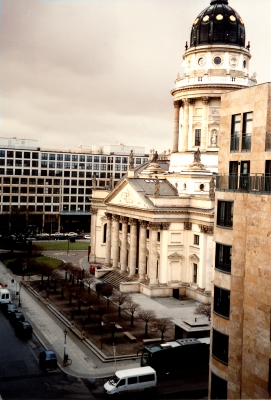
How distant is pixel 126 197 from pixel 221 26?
33.8m

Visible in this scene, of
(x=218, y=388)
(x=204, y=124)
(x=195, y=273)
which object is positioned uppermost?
(x=204, y=124)

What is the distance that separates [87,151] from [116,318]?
357 ft

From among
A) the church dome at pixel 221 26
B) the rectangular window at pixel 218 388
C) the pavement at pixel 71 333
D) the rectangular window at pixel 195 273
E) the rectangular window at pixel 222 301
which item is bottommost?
the pavement at pixel 71 333

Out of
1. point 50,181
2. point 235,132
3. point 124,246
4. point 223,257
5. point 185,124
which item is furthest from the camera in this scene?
point 50,181

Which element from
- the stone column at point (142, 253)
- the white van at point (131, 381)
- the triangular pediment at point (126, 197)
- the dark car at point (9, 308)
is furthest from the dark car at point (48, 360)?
the triangular pediment at point (126, 197)

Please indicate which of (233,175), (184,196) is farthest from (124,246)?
(233,175)

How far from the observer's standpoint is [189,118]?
3506 inches

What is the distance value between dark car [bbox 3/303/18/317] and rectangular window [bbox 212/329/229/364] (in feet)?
117

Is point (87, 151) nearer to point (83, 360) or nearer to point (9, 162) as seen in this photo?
point (9, 162)

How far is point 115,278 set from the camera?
80062 millimetres

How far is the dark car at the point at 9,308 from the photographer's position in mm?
59034

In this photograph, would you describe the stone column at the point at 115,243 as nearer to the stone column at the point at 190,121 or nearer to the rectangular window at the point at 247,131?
the stone column at the point at 190,121

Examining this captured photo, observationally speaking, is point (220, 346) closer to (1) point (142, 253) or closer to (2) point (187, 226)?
(2) point (187, 226)

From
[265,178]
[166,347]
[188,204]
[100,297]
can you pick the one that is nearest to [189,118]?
[188,204]
